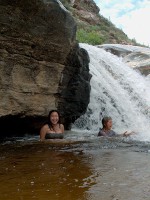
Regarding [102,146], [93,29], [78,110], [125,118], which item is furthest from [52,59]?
[93,29]

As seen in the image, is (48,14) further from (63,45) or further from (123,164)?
(123,164)

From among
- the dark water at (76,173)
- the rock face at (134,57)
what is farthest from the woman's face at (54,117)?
the rock face at (134,57)

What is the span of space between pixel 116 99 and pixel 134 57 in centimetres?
633

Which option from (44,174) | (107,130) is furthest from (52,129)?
(44,174)

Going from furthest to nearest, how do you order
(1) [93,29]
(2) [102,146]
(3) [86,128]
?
(1) [93,29] → (3) [86,128] → (2) [102,146]

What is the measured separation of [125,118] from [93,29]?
1677 centimetres

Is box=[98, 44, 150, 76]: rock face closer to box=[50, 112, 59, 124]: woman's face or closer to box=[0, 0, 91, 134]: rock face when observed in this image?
box=[0, 0, 91, 134]: rock face

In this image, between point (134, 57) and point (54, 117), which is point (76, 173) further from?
point (134, 57)

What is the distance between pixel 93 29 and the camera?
2734 centimetres

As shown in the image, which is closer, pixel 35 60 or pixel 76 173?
pixel 76 173

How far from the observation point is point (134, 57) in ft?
58.4

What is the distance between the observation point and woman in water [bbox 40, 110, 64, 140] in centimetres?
810

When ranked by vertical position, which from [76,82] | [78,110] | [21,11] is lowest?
[78,110]

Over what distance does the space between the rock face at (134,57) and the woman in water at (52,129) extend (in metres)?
8.59
